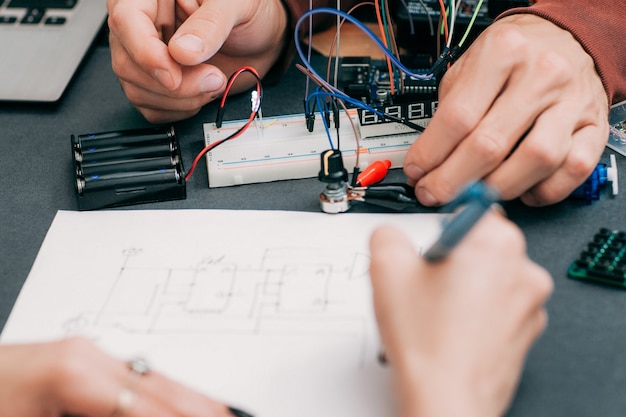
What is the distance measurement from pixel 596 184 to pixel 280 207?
0.35 m

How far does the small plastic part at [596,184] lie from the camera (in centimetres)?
73

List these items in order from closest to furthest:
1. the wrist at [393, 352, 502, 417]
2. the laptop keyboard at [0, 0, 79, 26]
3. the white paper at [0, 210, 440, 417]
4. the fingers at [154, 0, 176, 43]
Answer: the wrist at [393, 352, 502, 417] < the white paper at [0, 210, 440, 417] < the fingers at [154, 0, 176, 43] < the laptop keyboard at [0, 0, 79, 26]

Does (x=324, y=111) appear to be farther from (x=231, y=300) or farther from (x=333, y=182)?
(x=231, y=300)

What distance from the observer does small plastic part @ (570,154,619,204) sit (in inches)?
28.7

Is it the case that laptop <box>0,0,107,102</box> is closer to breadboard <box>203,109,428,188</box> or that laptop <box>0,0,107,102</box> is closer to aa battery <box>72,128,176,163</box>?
aa battery <box>72,128,176,163</box>

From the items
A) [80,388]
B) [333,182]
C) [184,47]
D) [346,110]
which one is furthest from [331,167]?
[80,388]

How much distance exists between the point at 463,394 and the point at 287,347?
0.59ft

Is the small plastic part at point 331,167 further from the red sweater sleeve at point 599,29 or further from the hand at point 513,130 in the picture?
the red sweater sleeve at point 599,29

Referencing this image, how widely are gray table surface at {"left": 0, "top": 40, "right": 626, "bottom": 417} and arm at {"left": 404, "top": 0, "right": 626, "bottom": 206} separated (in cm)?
6

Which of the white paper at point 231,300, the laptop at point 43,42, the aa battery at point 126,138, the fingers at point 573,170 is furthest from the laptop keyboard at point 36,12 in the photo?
the fingers at point 573,170

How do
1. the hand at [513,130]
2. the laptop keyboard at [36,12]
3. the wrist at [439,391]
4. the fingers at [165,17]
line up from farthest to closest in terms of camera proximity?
the laptop keyboard at [36,12] < the fingers at [165,17] < the hand at [513,130] < the wrist at [439,391]

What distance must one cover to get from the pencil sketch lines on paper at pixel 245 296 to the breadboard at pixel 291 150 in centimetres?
14

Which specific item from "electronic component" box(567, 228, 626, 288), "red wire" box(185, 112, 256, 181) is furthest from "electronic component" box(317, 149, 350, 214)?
"electronic component" box(567, 228, 626, 288)

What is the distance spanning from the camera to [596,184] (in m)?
0.73
